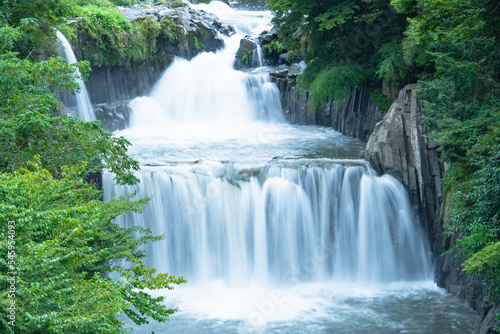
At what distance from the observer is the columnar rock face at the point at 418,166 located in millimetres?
11328

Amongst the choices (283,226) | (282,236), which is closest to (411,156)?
(283,226)

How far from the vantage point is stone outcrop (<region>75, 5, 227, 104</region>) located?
22.8m

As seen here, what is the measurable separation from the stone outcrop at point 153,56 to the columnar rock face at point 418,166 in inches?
611

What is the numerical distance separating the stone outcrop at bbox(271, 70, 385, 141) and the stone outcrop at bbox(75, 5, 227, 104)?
685 centimetres

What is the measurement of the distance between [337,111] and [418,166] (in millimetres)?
8348

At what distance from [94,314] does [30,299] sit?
27.0 inches

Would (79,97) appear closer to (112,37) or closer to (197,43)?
(112,37)

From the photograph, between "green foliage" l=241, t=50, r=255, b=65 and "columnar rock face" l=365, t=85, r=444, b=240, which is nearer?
"columnar rock face" l=365, t=85, r=444, b=240

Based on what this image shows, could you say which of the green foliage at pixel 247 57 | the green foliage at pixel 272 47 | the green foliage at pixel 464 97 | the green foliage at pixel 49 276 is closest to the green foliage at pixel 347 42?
the green foliage at pixel 464 97

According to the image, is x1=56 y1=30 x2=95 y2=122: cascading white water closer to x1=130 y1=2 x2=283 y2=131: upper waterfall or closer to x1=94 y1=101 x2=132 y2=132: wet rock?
x1=94 y1=101 x2=132 y2=132: wet rock

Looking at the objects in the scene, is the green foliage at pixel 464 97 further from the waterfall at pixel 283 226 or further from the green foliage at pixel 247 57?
the green foliage at pixel 247 57

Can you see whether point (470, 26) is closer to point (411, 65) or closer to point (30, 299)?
point (411, 65)

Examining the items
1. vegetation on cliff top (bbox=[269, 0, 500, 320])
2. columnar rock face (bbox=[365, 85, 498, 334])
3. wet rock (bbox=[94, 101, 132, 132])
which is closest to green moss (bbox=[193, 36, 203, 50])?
wet rock (bbox=[94, 101, 132, 132])

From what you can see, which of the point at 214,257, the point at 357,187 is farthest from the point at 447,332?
the point at 214,257
